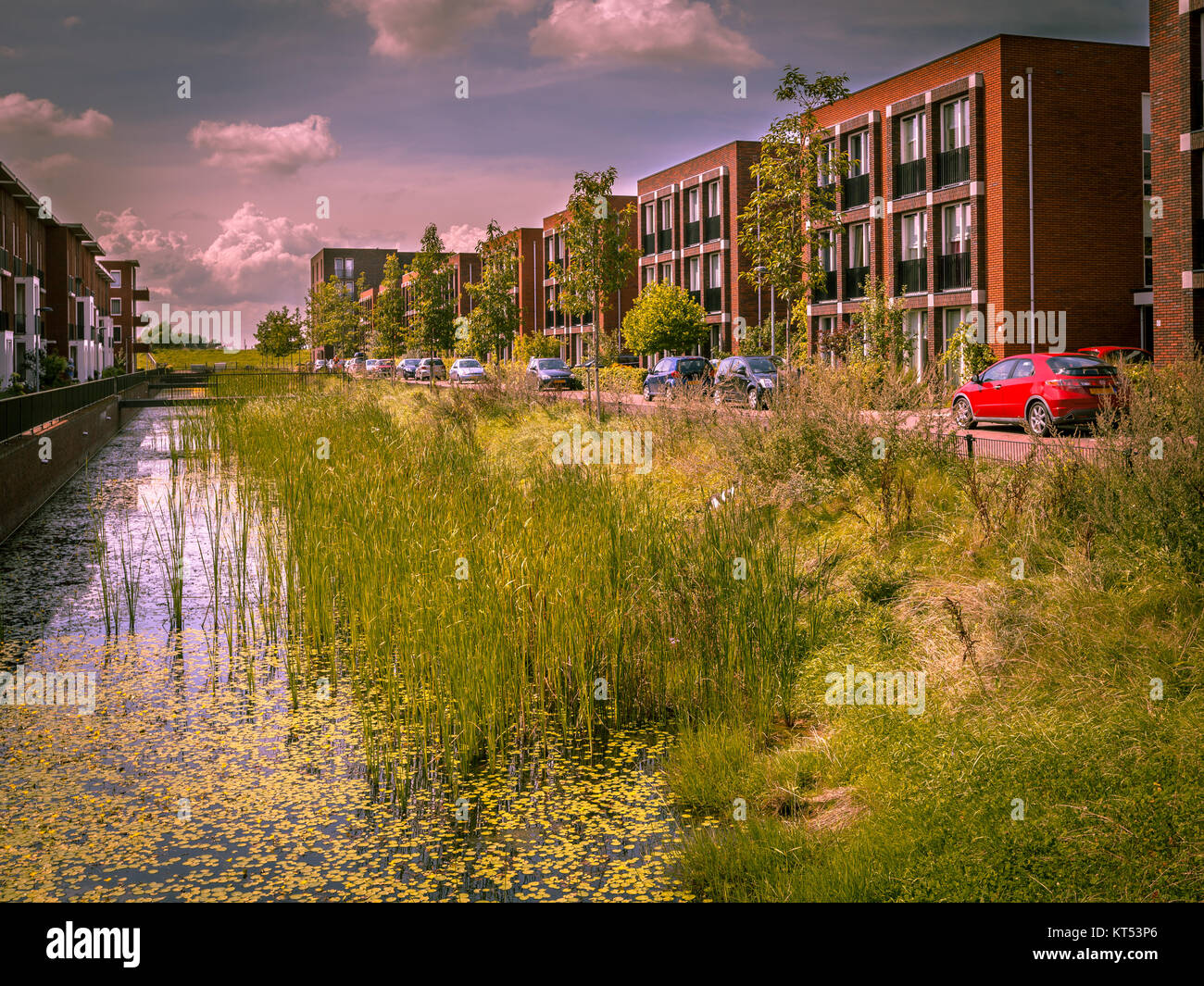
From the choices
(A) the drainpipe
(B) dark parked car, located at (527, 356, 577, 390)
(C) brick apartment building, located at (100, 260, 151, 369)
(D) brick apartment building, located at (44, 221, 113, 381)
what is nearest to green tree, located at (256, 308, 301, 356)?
(C) brick apartment building, located at (100, 260, 151, 369)

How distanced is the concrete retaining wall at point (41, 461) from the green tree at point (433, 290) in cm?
3394

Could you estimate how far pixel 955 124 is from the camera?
35.7m

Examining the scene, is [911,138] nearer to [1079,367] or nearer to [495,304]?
[1079,367]

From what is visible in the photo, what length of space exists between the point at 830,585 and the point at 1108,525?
2178 millimetres

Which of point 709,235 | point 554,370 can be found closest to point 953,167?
point 709,235

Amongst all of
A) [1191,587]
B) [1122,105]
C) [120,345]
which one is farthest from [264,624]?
[120,345]

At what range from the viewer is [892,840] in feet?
15.7

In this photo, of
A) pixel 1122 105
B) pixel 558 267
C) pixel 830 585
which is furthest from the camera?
pixel 1122 105

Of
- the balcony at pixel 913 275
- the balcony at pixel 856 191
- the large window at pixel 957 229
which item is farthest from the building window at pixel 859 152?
the large window at pixel 957 229

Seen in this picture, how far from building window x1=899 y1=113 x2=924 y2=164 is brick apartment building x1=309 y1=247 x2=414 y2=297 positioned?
130 meters

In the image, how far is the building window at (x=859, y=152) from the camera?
39.8 metres

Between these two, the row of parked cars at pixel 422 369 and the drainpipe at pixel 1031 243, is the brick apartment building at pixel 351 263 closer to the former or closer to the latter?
the row of parked cars at pixel 422 369
